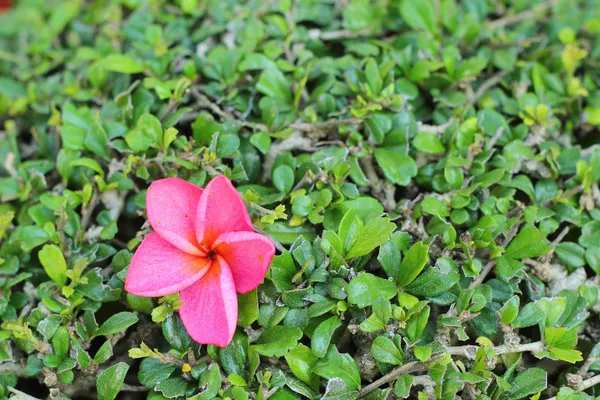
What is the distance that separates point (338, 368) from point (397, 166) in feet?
1.59

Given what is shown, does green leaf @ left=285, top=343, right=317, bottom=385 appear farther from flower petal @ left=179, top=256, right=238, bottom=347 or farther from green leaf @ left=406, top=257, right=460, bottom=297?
green leaf @ left=406, top=257, right=460, bottom=297

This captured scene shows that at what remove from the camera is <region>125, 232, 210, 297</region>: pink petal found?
1.11 meters

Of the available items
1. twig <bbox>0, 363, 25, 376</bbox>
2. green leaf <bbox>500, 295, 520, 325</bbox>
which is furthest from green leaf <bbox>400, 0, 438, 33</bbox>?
twig <bbox>0, 363, 25, 376</bbox>

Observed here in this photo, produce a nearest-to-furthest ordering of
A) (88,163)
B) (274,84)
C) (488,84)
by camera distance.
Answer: (88,163)
(274,84)
(488,84)

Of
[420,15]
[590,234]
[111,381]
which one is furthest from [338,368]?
[420,15]

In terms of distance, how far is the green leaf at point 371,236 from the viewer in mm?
1154

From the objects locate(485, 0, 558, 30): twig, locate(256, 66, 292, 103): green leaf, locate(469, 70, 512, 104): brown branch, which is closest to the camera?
locate(256, 66, 292, 103): green leaf

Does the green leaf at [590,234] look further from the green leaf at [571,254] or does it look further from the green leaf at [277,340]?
the green leaf at [277,340]

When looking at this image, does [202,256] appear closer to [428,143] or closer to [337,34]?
[428,143]

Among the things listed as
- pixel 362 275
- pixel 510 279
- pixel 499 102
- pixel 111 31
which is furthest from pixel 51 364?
pixel 499 102

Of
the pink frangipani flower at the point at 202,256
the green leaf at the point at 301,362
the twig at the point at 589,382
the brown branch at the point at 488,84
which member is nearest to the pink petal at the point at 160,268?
the pink frangipani flower at the point at 202,256

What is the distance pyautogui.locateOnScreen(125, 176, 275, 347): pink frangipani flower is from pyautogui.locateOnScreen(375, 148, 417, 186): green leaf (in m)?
0.38

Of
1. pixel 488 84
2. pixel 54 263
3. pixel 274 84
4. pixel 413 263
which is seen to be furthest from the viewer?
pixel 488 84

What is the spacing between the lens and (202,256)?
115cm
